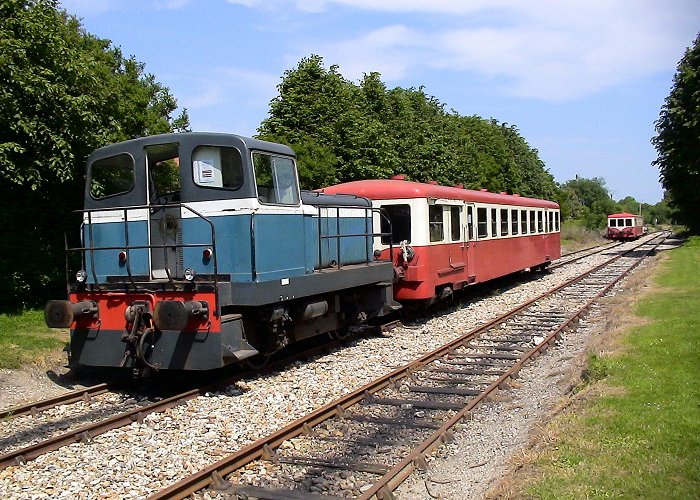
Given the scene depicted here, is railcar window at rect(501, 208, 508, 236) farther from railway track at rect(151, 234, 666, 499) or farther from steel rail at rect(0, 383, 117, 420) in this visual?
steel rail at rect(0, 383, 117, 420)

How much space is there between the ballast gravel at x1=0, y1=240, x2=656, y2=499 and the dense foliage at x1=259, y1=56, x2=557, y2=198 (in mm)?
10746

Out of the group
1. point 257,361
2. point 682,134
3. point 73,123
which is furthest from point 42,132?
point 682,134

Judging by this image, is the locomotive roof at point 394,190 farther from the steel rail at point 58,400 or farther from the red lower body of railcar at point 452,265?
the steel rail at point 58,400

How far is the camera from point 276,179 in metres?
9.16

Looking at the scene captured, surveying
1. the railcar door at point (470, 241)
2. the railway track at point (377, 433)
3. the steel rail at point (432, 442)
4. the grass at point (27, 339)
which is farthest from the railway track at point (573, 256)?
the grass at point (27, 339)

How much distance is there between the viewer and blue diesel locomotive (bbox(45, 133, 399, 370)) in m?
8.19

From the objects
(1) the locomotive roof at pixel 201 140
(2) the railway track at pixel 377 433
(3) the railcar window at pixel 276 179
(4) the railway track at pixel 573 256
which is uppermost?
(1) the locomotive roof at pixel 201 140

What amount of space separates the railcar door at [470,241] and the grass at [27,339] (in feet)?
29.8

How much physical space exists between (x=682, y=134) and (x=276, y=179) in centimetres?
3297

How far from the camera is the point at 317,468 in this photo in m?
5.98

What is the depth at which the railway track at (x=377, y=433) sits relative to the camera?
18.3 ft

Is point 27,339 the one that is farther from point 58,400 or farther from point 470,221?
point 470,221

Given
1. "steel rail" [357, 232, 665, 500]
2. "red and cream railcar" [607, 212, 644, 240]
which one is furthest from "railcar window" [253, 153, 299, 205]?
"red and cream railcar" [607, 212, 644, 240]

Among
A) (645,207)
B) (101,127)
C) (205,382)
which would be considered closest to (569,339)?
(205,382)
